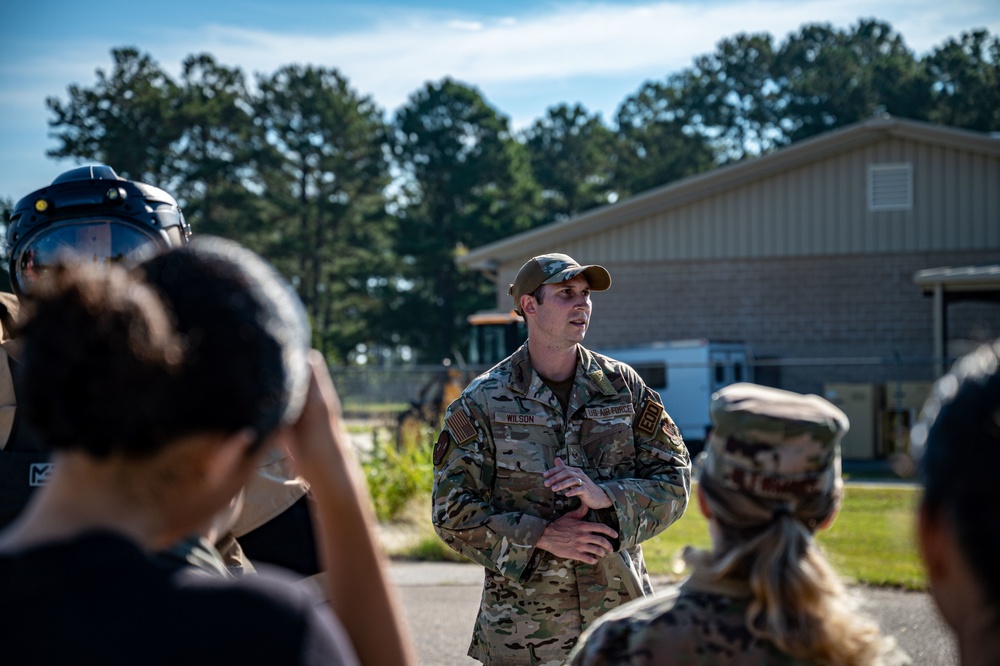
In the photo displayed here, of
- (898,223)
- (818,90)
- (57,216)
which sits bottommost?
(57,216)

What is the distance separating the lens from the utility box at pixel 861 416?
19969mm

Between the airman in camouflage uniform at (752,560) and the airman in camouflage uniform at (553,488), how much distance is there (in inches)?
75.6

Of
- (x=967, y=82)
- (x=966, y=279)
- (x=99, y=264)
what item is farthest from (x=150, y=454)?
(x=967, y=82)

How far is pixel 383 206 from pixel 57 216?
48.5 metres

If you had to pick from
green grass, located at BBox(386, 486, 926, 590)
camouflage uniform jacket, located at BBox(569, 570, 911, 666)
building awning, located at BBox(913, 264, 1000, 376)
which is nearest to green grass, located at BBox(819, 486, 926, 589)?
green grass, located at BBox(386, 486, 926, 590)

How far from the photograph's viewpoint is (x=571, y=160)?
198ft

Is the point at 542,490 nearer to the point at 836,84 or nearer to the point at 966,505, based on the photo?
the point at 966,505

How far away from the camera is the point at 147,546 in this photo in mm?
1328

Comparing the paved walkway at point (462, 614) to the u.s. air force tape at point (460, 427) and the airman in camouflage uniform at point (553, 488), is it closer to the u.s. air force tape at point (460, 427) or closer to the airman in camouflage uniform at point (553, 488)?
the airman in camouflage uniform at point (553, 488)

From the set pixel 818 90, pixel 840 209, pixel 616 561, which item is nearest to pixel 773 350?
pixel 840 209

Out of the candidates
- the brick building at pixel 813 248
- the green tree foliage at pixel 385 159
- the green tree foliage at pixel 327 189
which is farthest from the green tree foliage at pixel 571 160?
the brick building at pixel 813 248

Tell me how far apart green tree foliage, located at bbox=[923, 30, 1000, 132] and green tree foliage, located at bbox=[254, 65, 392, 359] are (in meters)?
30.7

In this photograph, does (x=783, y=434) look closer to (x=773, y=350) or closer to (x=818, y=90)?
(x=773, y=350)

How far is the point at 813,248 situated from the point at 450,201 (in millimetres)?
29524
